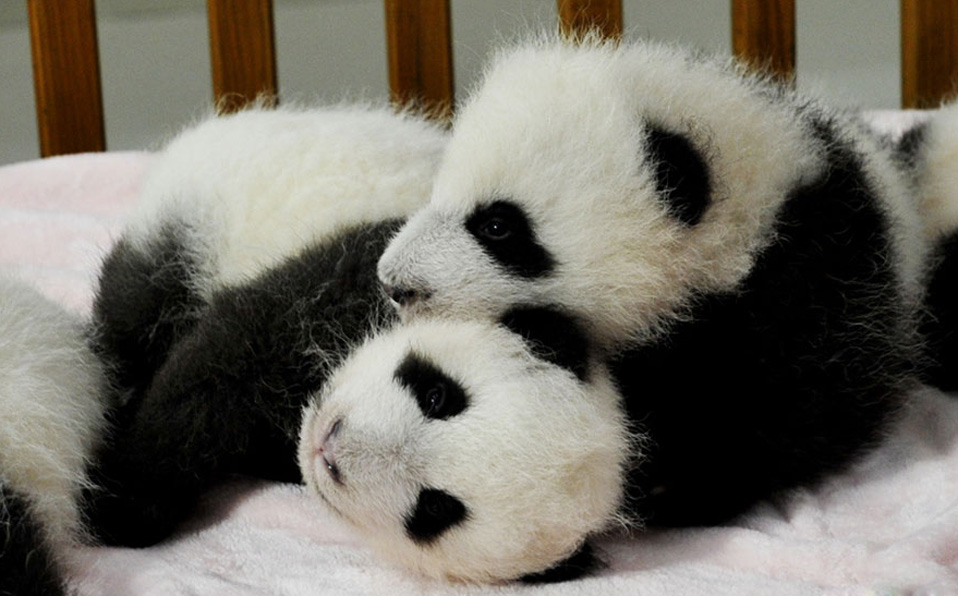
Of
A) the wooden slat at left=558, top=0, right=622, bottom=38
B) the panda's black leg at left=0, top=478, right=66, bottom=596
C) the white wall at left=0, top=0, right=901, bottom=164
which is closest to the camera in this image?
the panda's black leg at left=0, top=478, right=66, bottom=596

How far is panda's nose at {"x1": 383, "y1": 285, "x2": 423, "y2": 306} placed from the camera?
1.00 meters

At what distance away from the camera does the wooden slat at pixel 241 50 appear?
1.84 m

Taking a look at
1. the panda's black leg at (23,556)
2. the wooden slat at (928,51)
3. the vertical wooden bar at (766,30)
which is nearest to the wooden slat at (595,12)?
the vertical wooden bar at (766,30)

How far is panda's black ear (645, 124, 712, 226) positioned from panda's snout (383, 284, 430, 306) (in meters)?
0.23

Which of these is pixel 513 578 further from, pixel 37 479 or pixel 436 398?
pixel 37 479

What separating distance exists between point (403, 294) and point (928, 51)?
119cm

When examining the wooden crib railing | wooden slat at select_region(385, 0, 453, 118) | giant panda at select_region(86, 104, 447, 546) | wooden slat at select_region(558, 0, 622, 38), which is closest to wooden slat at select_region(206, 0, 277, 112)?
the wooden crib railing

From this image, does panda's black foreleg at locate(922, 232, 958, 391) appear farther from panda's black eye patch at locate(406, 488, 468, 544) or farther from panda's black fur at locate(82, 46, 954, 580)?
panda's black eye patch at locate(406, 488, 468, 544)

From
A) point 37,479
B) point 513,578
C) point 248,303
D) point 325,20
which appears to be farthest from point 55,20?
point 513,578

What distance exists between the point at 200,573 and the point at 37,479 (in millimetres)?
161

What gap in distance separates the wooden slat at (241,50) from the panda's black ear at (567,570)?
1091 mm

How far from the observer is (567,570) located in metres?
0.96

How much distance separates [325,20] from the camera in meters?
2.65

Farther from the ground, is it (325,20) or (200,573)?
(325,20)
